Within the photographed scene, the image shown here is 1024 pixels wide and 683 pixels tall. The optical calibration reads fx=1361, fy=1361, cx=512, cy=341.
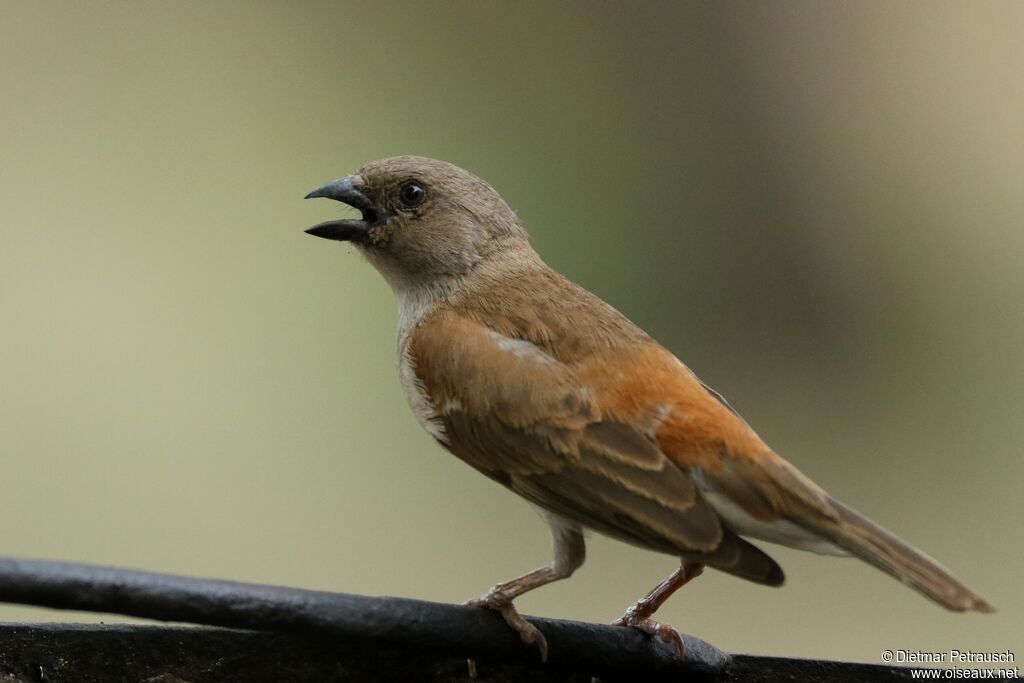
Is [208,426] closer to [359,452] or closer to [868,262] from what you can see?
[359,452]

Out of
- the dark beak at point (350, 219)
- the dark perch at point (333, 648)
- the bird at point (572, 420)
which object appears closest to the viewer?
the dark perch at point (333, 648)

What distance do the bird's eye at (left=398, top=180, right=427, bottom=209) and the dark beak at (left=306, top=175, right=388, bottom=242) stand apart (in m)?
0.07

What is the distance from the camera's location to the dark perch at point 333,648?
2.15 metres

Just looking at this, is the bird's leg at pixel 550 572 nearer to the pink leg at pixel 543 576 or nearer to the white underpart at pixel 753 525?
the pink leg at pixel 543 576

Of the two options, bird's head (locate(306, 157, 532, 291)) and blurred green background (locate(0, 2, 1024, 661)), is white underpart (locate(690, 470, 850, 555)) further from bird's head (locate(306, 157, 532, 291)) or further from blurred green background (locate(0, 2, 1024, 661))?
blurred green background (locate(0, 2, 1024, 661))

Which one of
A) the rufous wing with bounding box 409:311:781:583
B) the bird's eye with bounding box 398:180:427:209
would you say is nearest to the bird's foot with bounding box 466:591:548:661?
the rufous wing with bounding box 409:311:781:583

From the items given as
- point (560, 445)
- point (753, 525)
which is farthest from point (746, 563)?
point (560, 445)

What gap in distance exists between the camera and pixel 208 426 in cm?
625

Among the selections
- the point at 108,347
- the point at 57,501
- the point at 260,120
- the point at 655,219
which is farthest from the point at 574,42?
the point at 57,501

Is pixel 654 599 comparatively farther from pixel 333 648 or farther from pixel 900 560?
pixel 333 648

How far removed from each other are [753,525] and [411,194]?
1.52 m

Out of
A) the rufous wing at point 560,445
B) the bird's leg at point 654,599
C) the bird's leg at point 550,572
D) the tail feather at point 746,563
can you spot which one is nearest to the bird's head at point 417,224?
the rufous wing at point 560,445

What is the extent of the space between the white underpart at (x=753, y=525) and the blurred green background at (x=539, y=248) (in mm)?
3207

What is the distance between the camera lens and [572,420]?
3121mm
